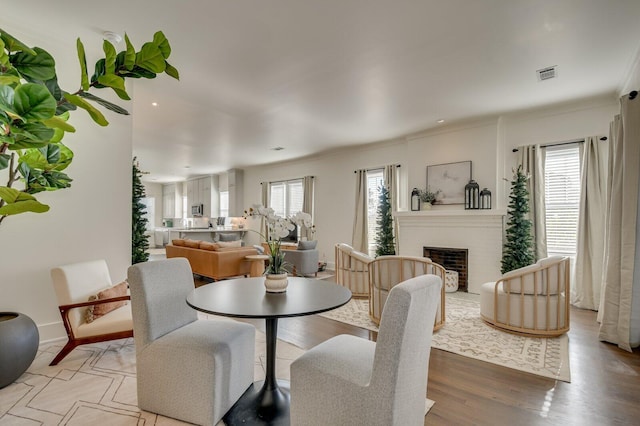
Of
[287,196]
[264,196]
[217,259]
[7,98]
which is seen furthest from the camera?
[264,196]

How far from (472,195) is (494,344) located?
9.60 ft

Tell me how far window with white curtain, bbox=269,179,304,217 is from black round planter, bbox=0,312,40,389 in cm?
665

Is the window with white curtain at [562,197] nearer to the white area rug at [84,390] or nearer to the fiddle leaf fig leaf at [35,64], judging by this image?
the white area rug at [84,390]

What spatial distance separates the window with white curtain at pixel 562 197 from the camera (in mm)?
4723

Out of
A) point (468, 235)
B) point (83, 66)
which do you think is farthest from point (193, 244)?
point (83, 66)

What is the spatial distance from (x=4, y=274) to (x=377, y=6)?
161 inches

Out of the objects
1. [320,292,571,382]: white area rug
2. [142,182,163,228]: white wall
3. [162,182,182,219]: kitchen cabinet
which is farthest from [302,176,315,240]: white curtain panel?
[142,182,163,228]: white wall

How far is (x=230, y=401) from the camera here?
2.00 meters

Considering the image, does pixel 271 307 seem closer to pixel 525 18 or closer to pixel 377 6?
pixel 377 6

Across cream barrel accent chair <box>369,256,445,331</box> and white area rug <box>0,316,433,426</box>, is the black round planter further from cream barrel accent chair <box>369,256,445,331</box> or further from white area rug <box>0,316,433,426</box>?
cream barrel accent chair <box>369,256,445,331</box>

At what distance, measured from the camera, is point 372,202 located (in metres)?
7.35

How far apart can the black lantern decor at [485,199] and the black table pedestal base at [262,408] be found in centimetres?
458

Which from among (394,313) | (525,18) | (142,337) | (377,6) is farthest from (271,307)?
(525,18)

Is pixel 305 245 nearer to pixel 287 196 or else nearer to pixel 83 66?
pixel 287 196
